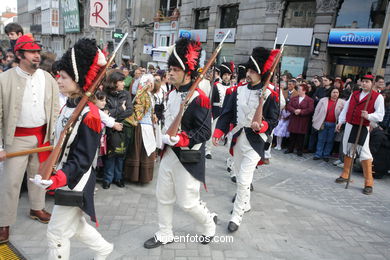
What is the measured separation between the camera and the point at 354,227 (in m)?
4.36

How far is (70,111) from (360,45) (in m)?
12.6

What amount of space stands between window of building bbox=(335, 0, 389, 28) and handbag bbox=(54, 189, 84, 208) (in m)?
13.3

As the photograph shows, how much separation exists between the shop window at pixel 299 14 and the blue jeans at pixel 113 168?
1235 cm

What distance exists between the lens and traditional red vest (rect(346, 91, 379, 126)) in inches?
228

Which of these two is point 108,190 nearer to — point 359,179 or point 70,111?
point 70,111

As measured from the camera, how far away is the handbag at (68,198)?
246 centimetres

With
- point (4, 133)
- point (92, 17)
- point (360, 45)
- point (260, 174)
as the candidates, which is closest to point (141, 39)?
point (360, 45)

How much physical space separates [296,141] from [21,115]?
7.02 meters

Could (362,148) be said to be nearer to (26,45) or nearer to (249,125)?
(249,125)

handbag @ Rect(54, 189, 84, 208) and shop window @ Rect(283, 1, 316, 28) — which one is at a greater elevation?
shop window @ Rect(283, 1, 316, 28)

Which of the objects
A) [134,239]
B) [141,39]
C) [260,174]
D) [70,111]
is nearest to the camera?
[70,111]

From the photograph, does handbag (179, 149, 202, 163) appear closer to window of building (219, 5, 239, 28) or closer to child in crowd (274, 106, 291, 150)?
child in crowd (274, 106, 291, 150)

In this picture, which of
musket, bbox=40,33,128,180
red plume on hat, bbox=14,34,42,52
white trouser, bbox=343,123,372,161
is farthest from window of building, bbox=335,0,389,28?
musket, bbox=40,33,128,180

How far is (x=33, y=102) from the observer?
355 centimetres
